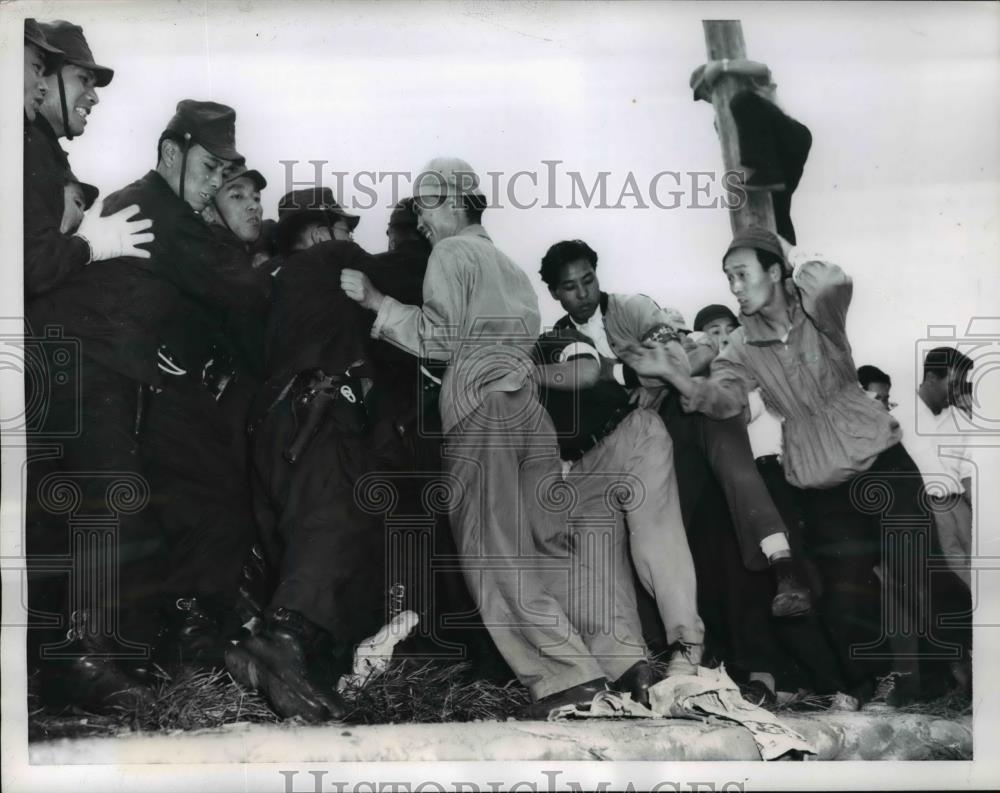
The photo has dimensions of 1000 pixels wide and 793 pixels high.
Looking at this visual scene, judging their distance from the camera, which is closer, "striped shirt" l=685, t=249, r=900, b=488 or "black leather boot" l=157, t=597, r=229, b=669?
"black leather boot" l=157, t=597, r=229, b=669

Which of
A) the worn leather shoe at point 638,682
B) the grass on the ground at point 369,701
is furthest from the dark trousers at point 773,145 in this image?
the grass on the ground at point 369,701

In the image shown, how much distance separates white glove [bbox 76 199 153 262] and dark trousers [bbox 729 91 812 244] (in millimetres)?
2317

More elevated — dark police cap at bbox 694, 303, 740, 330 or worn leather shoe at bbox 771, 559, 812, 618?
dark police cap at bbox 694, 303, 740, 330

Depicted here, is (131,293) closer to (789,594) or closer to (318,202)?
(318,202)

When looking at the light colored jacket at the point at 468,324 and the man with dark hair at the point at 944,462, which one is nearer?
the light colored jacket at the point at 468,324

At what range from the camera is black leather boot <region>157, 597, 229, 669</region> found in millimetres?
4957

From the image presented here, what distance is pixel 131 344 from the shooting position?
5.02 meters

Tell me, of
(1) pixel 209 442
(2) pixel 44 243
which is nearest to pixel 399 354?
(1) pixel 209 442

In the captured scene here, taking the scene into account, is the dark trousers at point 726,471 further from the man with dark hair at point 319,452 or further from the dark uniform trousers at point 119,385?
the dark uniform trousers at point 119,385

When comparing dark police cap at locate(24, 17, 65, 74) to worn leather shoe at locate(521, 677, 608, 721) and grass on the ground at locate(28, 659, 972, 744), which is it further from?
worn leather shoe at locate(521, 677, 608, 721)

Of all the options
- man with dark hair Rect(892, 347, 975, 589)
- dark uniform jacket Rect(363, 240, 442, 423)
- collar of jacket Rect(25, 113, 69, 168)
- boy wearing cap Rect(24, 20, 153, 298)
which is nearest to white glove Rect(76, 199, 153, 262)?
boy wearing cap Rect(24, 20, 153, 298)

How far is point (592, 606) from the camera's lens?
4988 millimetres

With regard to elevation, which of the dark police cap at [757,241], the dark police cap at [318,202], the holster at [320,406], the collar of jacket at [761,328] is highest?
the dark police cap at [318,202]

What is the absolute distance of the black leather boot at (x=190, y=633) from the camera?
496 centimetres
